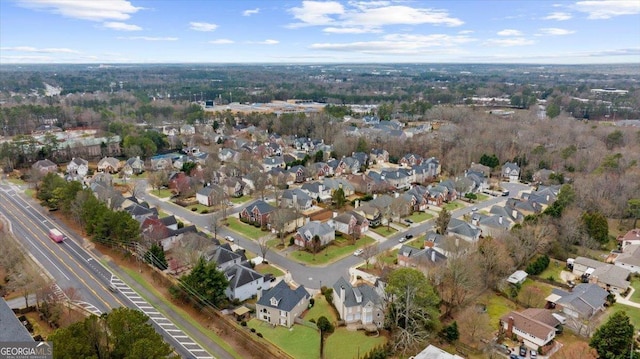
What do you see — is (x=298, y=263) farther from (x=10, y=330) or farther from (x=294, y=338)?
(x=10, y=330)

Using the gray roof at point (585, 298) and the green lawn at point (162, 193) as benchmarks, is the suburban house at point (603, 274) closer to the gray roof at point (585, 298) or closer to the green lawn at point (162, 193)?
the gray roof at point (585, 298)

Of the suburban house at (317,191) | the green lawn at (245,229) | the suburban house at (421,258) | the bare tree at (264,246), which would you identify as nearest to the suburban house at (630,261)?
the suburban house at (421,258)

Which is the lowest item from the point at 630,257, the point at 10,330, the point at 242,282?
the point at 630,257

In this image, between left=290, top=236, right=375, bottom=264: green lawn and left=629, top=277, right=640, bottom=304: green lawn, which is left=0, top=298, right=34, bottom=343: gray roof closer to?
left=290, top=236, right=375, bottom=264: green lawn

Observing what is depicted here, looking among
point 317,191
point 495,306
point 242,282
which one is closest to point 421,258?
point 495,306

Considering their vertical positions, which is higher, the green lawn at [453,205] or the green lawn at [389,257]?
the green lawn at [453,205]

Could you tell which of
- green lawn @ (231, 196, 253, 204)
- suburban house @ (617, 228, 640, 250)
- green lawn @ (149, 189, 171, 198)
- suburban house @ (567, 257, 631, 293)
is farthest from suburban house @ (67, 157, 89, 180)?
suburban house @ (617, 228, 640, 250)
